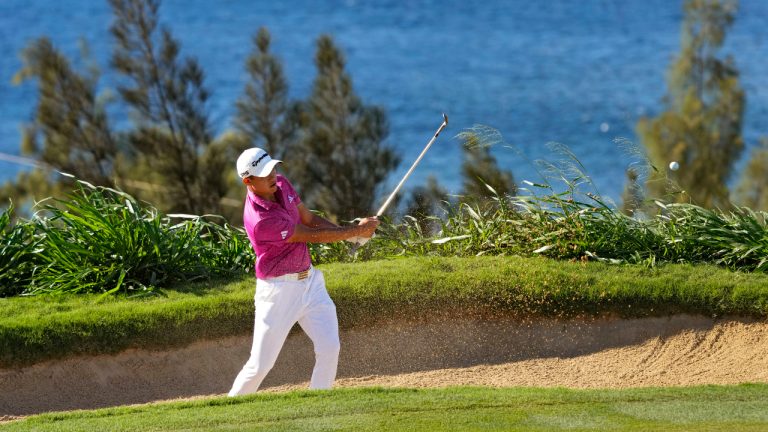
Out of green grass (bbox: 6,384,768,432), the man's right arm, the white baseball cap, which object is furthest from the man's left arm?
green grass (bbox: 6,384,768,432)

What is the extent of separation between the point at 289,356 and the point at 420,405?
2224 mm

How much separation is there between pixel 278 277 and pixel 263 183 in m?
0.59

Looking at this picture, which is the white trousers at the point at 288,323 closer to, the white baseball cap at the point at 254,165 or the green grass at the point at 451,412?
the green grass at the point at 451,412

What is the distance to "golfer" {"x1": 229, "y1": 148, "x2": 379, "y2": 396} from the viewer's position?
716 cm

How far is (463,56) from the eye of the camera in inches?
2633

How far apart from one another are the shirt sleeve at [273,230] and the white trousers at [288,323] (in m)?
0.27

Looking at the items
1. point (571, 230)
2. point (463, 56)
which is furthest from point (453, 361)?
point (463, 56)

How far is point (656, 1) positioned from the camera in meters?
73.4

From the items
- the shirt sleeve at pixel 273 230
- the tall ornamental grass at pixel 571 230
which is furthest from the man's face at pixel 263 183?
the tall ornamental grass at pixel 571 230

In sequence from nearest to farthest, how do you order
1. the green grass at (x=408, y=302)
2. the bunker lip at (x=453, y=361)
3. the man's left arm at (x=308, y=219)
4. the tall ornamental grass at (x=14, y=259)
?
the man's left arm at (x=308, y=219)
the bunker lip at (x=453, y=361)
the green grass at (x=408, y=302)
the tall ornamental grass at (x=14, y=259)

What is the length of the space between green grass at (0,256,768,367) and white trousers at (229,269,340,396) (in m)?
1.76

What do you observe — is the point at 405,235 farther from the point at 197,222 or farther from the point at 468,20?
the point at 468,20

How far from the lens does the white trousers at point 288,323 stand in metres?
7.23

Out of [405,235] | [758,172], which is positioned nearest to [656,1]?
[758,172]
